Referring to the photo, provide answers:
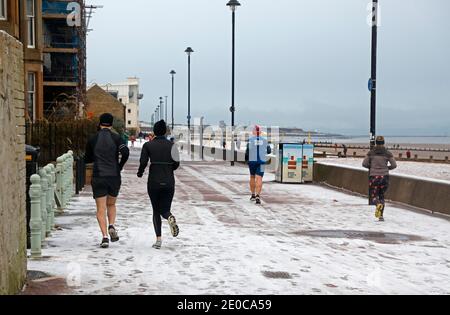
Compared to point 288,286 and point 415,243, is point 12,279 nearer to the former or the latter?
point 288,286

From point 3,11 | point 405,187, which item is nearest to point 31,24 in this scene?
point 3,11

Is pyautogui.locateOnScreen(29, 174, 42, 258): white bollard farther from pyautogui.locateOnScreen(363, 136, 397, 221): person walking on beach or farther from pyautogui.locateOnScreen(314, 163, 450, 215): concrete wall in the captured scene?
pyautogui.locateOnScreen(314, 163, 450, 215): concrete wall

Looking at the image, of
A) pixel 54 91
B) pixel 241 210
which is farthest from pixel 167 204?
pixel 54 91

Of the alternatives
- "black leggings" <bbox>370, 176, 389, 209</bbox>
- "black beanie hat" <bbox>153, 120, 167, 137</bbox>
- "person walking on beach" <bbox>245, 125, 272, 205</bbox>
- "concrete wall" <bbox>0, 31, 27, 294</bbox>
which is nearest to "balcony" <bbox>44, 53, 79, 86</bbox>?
"person walking on beach" <bbox>245, 125, 272, 205</bbox>

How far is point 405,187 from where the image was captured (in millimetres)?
17984

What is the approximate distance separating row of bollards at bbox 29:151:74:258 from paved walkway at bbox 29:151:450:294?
237 millimetres

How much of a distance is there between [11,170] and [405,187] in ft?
42.9

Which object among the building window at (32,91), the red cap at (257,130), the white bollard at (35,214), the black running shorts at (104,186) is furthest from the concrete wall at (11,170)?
the building window at (32,91)

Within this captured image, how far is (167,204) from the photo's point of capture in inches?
404

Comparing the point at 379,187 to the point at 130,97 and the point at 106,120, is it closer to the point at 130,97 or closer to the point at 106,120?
the point at 106,120

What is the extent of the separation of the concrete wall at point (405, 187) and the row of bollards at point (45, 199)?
337 inches

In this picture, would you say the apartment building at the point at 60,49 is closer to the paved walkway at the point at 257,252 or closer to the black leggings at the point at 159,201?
the paved walkway at the point at 257,252

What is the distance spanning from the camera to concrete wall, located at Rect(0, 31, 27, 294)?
21.2 feet

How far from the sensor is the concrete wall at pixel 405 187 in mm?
15984
